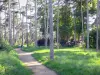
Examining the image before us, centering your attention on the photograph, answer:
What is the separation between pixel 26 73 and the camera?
1595 centimetres

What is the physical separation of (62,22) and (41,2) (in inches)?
273

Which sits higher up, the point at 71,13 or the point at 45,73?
the point at 71,13

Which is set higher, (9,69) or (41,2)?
(41,2)

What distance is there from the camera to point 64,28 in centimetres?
6881

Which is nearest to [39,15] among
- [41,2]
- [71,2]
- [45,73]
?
[41,2]

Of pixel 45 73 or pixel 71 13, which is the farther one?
pixel 71 13

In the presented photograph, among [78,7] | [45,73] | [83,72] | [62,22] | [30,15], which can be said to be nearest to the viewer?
[83,72]

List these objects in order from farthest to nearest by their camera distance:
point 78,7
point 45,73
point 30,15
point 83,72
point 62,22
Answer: point 30,15 < point 62,22 < point 78,7 < point 45,73 < point 83,72

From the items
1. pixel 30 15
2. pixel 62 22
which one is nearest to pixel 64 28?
pixel 62 22

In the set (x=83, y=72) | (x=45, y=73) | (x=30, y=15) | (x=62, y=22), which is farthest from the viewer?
(x=30, y=15)

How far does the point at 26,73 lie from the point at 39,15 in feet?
192

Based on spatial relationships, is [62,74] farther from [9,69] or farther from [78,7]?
[78,7]

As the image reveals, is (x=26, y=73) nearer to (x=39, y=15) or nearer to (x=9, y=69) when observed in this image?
(x=9, y=69)

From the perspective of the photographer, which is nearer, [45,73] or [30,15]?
[45,73]
